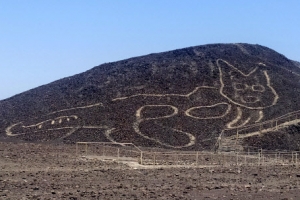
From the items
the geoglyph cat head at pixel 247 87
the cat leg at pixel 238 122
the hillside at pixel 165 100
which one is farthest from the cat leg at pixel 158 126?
the geoglyph cat head at pixel 247 87

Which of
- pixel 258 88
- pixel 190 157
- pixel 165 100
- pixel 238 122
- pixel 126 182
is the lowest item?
pixel 126 182

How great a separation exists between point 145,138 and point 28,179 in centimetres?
3154

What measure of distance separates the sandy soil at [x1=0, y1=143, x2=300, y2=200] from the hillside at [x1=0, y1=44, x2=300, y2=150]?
21805 millimetres

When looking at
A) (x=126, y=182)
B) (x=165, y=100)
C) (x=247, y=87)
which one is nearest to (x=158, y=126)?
(x=165, y=100)

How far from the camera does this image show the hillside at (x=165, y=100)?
179ft

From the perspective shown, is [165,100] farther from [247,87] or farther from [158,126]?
[247,87]

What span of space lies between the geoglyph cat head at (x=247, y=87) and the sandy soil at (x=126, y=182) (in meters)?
30.0

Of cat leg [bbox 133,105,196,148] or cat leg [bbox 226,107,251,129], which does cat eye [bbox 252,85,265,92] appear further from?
cat leg [bbox 133,105,196,148]

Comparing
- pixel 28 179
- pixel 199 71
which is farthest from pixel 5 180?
pixel 199 71

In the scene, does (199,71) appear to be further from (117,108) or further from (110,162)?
(110,162)

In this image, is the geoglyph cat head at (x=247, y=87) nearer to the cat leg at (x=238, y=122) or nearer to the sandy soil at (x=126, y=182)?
the cat leg at (x=238, y=122)

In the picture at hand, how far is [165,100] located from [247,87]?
1006 cm

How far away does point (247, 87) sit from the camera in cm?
6519

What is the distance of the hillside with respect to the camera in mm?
54594
